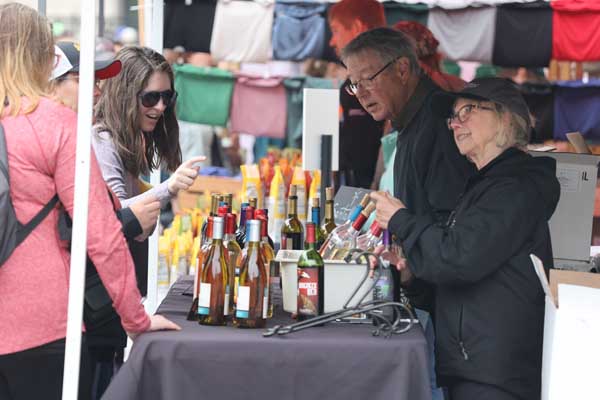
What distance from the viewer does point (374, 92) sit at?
3.78 meters

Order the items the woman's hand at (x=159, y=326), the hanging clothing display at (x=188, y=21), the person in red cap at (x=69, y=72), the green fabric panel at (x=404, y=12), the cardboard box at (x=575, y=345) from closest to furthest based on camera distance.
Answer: the cardboard box at (x=575, y=345) < the woman's hand at (x=159, y=326) < the person in red cap at (x=69, y=72) < the green fabric panel at (x=404, y=12) < the hanging clothing display at (x=188, y=21)

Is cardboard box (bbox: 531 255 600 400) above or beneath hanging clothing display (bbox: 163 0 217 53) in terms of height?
beneath

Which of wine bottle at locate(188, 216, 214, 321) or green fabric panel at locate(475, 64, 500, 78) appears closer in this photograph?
wine bottle at locate(188, 216, 214, 321)

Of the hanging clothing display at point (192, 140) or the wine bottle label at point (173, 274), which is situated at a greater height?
the hanging clothing display at point (192, 140)

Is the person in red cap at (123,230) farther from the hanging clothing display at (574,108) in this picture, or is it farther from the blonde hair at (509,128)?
the hanging clothing display at (574,108)

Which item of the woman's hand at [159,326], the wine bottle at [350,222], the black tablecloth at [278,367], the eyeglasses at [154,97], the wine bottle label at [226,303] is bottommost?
the black tablecloth at [278,367]

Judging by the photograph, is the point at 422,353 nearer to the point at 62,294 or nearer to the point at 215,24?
the point at 62,294

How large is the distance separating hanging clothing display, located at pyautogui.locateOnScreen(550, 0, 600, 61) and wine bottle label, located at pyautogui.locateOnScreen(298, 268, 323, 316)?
4463mm

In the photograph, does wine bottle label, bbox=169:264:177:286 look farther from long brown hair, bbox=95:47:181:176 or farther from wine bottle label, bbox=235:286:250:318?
wine bottle label, bbox=235:286:250:318

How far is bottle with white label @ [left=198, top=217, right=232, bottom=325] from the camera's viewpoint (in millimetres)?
2699

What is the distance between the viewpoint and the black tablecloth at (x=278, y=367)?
252cm

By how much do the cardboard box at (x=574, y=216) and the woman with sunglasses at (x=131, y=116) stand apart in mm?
1460

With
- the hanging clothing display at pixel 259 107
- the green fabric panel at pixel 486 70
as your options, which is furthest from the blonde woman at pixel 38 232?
the hanging clothing display at pixel 259 107

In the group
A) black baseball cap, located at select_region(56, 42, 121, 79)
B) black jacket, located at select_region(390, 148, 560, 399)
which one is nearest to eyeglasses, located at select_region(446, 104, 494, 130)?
black jacket, located at select_region(390, 148, 560, 399)
